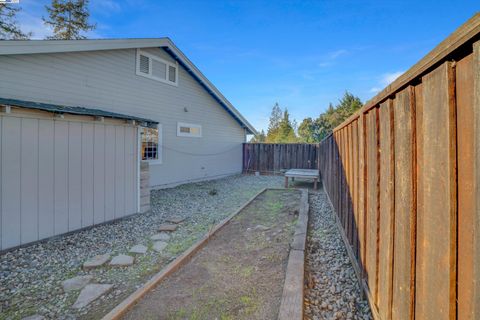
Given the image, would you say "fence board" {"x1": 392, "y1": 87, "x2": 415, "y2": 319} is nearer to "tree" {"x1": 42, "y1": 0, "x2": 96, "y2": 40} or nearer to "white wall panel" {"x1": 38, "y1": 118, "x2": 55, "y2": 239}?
"white wall panel" {"x1": 38, "y1": 118, "x2": 55, "y2": 239}

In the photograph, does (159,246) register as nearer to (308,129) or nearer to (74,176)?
(74,176)

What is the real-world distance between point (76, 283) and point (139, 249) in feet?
3.26

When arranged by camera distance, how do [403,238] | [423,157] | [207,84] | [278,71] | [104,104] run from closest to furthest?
[423,157] → [403,238] → [104,104] → [207,84] → [278,71]

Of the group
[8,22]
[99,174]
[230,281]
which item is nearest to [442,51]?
[230,281]

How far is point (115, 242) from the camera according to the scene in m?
4.00

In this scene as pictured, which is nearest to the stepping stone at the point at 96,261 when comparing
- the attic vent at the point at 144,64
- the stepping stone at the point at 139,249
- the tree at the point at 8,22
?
the stepping stone at the point at 139,249

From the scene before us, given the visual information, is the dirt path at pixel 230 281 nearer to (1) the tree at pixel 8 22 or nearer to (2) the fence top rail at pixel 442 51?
(2) the fence top rail at pixel 442 51

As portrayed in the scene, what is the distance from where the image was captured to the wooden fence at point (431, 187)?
812 mm

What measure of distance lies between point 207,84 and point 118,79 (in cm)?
395

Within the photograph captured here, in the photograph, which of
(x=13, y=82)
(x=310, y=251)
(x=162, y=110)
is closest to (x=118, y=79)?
(x=162, y=110)

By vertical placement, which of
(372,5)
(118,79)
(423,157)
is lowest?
(423,157)

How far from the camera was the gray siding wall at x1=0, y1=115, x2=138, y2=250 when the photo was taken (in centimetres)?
366

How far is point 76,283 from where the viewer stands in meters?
2.78

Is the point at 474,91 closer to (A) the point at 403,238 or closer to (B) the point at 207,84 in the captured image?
(A) the point at 403,238
